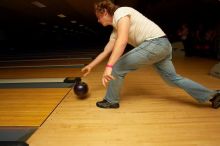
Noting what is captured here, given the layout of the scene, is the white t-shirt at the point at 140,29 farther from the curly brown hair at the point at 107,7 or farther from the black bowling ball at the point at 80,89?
the black bowling ball at the point at 80,89

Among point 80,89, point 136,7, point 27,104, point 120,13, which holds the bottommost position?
point 27,104

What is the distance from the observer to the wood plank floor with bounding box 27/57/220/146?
6.63 feet

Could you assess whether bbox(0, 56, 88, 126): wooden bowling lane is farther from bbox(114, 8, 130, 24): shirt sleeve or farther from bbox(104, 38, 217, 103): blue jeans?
bbox(114, 8, 130, 24): shirt sleeve

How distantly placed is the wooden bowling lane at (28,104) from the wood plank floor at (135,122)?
0.11m

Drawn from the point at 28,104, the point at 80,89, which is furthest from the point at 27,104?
the point at 80,89

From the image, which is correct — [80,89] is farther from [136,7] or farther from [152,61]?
[136,7]

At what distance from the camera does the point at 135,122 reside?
237cm

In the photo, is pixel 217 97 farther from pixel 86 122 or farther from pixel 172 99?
pixel 86 122

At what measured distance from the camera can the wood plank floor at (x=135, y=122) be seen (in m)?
2.02

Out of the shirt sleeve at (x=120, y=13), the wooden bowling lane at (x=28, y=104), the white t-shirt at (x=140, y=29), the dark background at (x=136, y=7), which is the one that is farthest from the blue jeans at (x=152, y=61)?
the dark background at (x=136, y=7)

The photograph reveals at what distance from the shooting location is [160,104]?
2.85m

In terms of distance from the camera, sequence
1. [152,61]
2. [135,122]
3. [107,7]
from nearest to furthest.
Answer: [135,122]
[107,7]
[152,61]

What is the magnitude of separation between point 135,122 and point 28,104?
1.27 m

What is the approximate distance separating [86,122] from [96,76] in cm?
227
